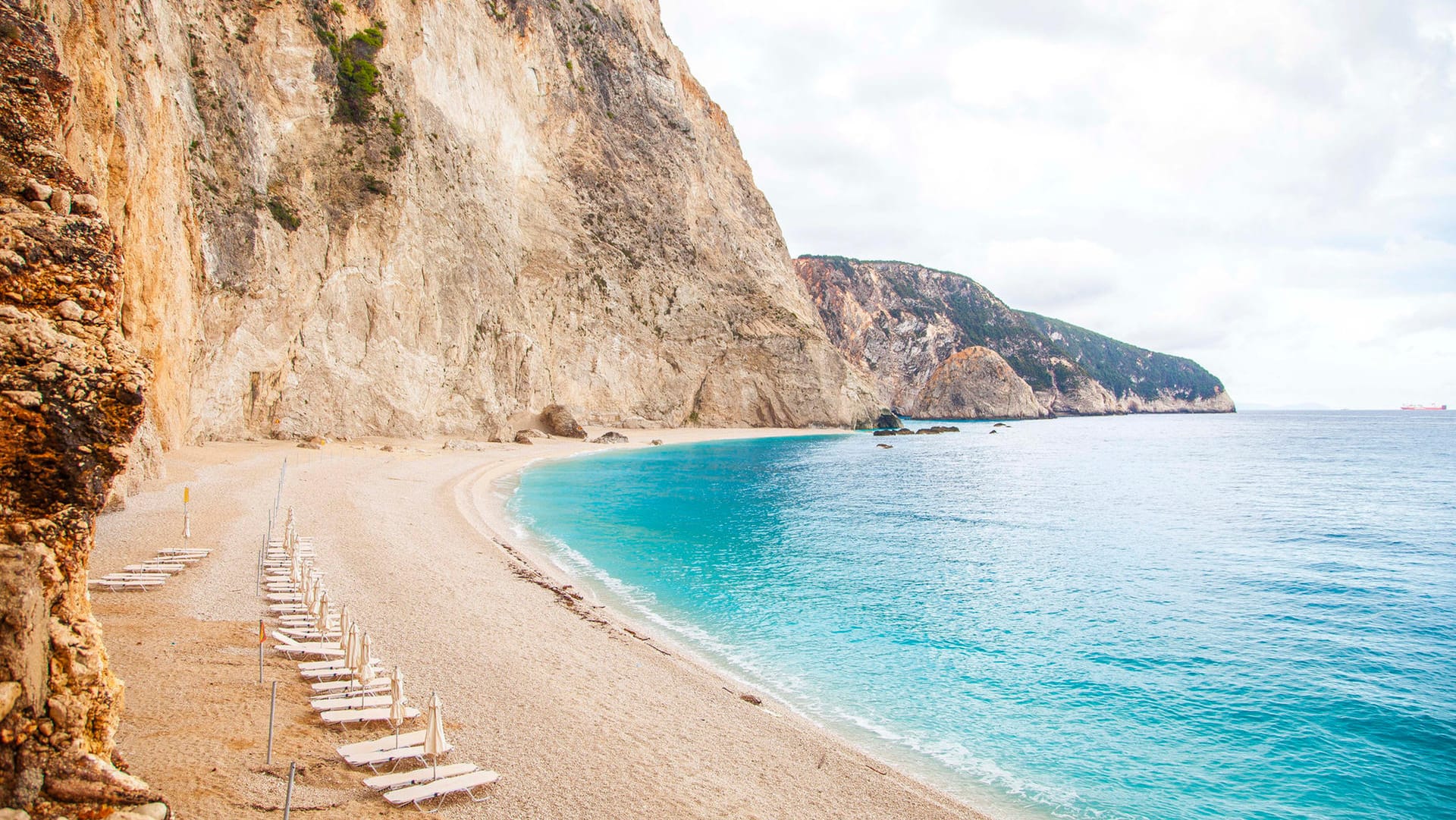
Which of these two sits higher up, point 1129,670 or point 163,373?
point 163,373

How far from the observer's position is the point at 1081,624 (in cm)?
1659

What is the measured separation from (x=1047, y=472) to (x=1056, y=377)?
444 ft

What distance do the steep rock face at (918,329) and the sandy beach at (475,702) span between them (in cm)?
13997

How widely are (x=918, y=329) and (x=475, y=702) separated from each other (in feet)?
515

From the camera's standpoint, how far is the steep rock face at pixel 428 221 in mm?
28938

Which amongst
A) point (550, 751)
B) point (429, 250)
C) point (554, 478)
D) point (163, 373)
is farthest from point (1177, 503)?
point (429, 250)

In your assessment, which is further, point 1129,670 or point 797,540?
point 797,540

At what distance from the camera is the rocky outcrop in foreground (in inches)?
5842

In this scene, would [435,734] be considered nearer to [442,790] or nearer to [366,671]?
[442,790]

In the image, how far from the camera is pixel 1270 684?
13.0m

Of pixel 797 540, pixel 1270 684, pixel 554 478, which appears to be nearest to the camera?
pixel 1270 684

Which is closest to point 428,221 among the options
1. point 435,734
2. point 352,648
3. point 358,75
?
point 358,75

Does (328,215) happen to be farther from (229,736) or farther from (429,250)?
(229,736)

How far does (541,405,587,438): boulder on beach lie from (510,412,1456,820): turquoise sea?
20.2m
